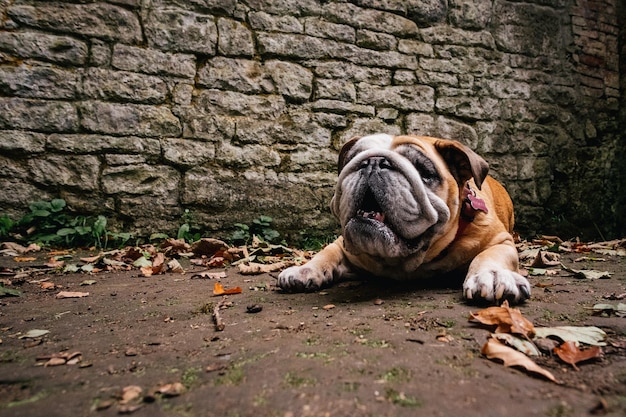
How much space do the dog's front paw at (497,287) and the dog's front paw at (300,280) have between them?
778 mm

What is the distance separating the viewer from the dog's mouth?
1.92 m

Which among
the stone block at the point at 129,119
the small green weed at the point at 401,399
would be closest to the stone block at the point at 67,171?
the stone block at the point at 129,119

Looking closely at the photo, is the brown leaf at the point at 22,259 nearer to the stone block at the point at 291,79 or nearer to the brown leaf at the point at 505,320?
the stone block at the point at 291,79

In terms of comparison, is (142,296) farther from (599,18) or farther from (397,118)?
(599,18)

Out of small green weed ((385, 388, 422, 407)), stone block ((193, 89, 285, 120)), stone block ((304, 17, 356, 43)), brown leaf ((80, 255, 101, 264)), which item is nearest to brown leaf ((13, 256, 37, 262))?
brown leaf ((80, 255, 101, 264))

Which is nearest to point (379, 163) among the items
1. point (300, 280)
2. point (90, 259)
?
point (300, 280)

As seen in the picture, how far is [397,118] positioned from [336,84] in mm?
805

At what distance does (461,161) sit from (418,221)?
1.51ft

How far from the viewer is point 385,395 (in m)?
0.93

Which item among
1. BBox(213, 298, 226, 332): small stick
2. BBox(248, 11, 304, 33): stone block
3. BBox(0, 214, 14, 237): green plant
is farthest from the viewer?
BBox(248, 11, 304, 33): stone block

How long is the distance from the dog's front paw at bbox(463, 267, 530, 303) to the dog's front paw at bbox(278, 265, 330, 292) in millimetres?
778

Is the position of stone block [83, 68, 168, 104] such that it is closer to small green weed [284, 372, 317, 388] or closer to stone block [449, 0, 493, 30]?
stone block [449, 0, 493, 30]

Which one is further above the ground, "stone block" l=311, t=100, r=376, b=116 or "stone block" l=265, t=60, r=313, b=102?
"stone block" l=265, t=60, r=313, b=102

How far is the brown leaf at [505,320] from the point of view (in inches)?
51.5
